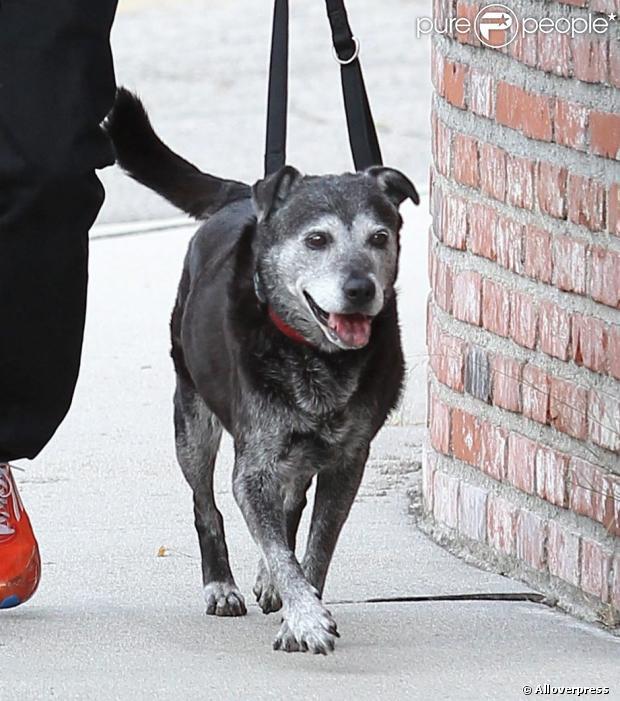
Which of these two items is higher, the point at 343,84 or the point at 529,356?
the point at 343,84

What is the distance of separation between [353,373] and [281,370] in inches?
6.3

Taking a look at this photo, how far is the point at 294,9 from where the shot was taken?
1567 cm

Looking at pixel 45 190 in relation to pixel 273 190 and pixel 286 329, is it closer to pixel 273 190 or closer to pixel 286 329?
pixel 273 190

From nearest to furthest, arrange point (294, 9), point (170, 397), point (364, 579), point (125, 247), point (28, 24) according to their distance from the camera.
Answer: point (28, 24) → point (364, 579) → point (170, 397) → point (125, 247) → point (294, 9)

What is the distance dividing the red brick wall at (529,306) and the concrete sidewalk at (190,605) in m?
0.15

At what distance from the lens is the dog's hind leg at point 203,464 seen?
4117 mm

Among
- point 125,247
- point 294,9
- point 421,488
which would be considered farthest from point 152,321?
point 294,9

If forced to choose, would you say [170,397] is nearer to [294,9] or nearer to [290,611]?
[290,611]

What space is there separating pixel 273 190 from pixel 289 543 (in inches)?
31.6

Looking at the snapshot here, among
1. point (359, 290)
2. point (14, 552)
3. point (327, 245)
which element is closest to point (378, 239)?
point (327, 245)

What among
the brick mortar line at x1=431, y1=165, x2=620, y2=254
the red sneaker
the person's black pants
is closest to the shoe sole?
the red sneaker

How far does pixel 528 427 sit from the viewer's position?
4.09 metres

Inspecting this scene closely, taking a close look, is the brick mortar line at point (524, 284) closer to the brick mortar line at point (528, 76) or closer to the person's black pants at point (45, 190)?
the brick mortar line at point (528, 76)

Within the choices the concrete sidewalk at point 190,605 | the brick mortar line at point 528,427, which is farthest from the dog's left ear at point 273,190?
the concrete sidewalk at point 190,605
